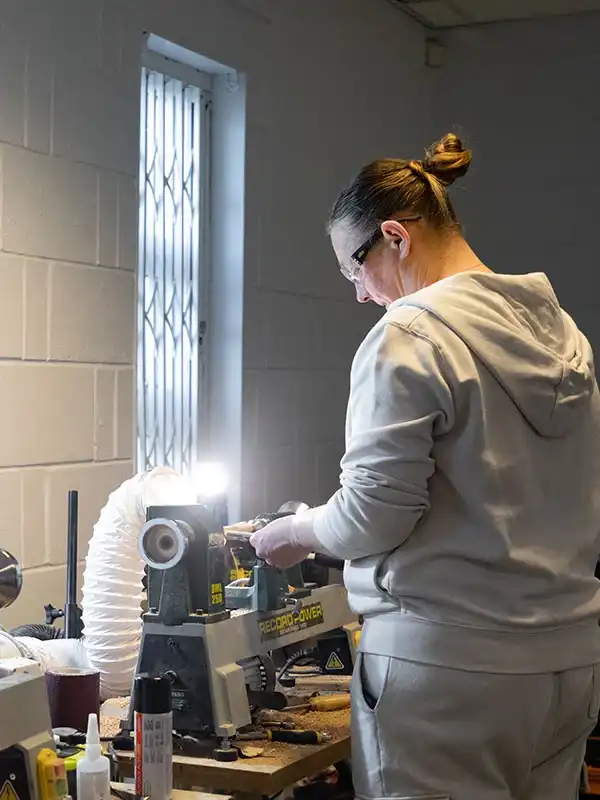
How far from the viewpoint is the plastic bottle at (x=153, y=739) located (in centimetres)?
158

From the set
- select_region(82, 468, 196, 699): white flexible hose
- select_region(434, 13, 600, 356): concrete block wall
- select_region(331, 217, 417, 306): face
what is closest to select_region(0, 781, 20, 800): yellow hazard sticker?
select_region(82, 468, 196, 699): white flexible hose

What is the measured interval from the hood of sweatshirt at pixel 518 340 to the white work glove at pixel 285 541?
38 cm

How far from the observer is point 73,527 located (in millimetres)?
2193

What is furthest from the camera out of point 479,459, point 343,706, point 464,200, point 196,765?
point 464,200

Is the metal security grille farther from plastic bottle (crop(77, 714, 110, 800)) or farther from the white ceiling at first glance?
plastic bottle (crop(77, 714, 110, 800))

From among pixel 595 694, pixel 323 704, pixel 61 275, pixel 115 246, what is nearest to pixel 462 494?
pixel 595 694

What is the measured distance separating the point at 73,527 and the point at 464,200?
2.76 meters

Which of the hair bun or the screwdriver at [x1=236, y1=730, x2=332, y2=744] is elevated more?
the hair bun

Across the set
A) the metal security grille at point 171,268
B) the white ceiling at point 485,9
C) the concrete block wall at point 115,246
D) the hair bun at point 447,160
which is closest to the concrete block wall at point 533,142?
the white ceiling at point 485,9

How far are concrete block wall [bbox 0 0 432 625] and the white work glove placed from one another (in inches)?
33.6

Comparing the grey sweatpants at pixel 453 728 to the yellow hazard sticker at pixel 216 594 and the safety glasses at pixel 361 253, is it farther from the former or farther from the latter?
the safety glasses at pixel 361 253

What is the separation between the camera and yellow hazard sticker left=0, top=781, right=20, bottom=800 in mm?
1358

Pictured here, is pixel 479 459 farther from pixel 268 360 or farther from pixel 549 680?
pixel 268 360

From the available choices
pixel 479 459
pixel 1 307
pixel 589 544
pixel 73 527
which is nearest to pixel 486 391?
pixel 479 459
